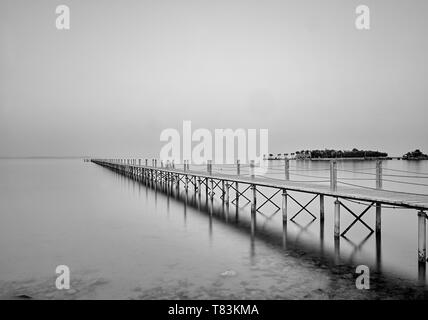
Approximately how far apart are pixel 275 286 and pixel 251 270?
119cm

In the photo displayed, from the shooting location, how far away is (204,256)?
29.8ft

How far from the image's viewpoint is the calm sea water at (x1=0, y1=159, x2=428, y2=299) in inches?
254

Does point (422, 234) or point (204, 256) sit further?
point (204, 256)

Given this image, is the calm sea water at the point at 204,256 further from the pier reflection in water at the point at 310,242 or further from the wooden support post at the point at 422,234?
the wooden support post at the point at 422,234

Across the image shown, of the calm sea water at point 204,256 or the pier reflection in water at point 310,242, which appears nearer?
the calm sea water at point 204,256

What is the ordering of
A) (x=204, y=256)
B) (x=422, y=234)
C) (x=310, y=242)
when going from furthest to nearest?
(x=310, y=242)
(x=204, y=256)
(x=422, y=234)

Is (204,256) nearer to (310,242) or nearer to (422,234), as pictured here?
(310,242)

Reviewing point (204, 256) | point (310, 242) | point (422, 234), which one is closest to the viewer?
point (422, 234)

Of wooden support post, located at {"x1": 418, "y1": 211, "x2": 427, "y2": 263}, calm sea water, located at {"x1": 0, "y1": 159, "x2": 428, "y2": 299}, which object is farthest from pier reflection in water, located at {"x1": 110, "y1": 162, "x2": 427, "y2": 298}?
wooden support post, located at {"x1": 418, "y1": 211, "x2": 427, "y2": 263}

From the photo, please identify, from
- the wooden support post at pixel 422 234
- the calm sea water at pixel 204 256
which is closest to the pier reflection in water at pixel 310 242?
the calm sea water at pixel 204 256

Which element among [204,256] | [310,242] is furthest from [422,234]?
[204,256]

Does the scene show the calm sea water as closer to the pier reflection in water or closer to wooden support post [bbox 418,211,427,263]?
the pier reflection in water

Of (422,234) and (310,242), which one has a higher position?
(422,234)

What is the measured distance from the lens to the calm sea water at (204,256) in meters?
6.45
